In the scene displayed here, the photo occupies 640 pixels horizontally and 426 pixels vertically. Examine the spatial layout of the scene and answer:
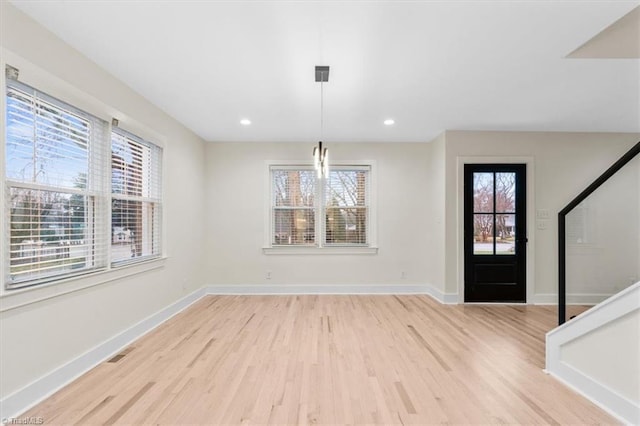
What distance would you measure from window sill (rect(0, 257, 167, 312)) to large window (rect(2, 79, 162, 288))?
2.2 inches

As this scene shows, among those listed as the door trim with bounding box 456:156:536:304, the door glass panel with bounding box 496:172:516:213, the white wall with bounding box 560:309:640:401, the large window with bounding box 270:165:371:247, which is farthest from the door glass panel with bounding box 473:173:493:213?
the white wall with bounding box 560:309:640:401

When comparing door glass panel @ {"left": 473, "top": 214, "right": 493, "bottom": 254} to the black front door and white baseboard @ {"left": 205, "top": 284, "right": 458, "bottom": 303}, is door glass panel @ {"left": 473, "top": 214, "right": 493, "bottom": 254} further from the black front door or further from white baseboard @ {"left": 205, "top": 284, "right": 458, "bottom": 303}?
white baseboard @ {"left": 205, "top": 284, "right": 458, "bottom": 303}

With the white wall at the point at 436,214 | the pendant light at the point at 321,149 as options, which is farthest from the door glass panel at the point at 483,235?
the pendant light at the point at 321,149

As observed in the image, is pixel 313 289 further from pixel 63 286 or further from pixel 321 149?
pixel 63 286

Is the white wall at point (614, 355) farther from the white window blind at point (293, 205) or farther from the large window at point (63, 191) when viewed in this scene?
the large window at point (63, 191)

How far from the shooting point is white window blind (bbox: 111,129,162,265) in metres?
2.94

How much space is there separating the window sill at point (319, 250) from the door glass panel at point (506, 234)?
1904mm

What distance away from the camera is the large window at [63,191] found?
76.5 inches

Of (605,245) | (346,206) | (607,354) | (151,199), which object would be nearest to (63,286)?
(151,199)

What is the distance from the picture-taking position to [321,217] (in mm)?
5133

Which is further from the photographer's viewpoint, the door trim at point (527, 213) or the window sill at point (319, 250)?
the window sill at point (319, 250)

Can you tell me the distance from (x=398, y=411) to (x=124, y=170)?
11.0 ft

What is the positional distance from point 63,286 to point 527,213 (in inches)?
224

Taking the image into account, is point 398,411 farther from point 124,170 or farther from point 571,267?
point 124,170
